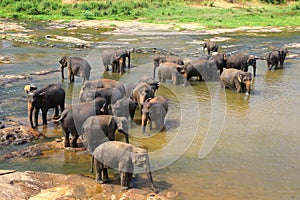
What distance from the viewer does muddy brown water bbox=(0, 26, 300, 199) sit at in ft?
26.8

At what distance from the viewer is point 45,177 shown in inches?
319

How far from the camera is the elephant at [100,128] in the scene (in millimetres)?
9320

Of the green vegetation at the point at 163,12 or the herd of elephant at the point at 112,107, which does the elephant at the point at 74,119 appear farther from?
the green vegetation at the point at 163,12

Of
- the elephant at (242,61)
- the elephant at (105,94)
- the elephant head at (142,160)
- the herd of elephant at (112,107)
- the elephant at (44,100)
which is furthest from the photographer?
the elephant at (242,61)

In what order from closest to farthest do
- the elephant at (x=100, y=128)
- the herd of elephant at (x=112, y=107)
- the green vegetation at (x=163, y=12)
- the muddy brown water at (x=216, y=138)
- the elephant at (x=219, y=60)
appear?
1. the herd of elephant at (x=112, y=107)
2. the muddy brown water at (x=216, y=138)
3. the elephant at (x=100, y=128)
4. the elephant at (x=219, y=60)
5. the green vegetation at (x=163, y=12)

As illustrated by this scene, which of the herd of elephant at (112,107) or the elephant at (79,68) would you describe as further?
the elephant at (79,68)

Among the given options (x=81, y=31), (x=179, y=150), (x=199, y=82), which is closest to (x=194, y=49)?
(x=199, y=82)

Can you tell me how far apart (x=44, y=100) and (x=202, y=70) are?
7.80 meters

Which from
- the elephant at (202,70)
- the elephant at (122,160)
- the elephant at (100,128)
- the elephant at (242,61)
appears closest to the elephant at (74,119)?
the elephant at (100,128)

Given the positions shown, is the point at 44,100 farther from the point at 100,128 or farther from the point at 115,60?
the point at 115,60

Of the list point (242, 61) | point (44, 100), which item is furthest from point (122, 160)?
point (242, 61)

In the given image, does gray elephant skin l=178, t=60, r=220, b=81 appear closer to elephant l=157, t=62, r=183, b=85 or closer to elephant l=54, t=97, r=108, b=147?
elephant l=157, t=62, r=183, b=85

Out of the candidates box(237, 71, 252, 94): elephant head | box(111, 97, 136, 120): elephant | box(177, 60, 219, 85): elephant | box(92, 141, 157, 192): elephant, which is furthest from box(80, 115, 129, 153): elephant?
box(177, 60, 219, 85): elephant

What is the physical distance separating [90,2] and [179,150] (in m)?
51.6
